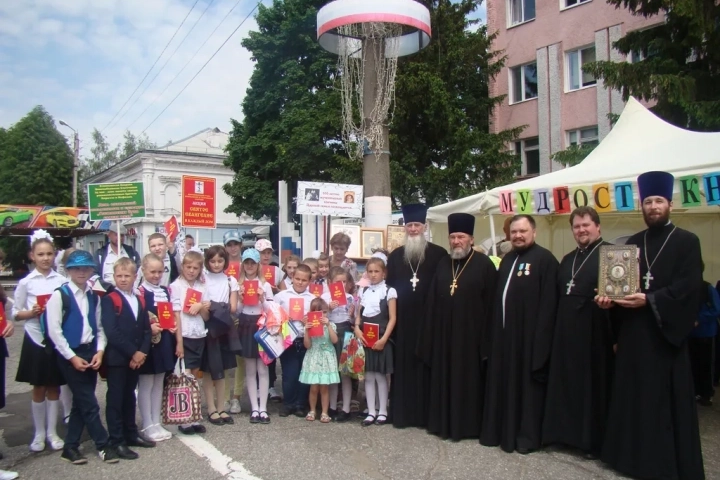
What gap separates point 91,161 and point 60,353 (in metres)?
66.6

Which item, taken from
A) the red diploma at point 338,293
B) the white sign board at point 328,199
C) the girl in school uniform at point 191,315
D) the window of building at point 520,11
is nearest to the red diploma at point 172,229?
the white sign board at point 328,199

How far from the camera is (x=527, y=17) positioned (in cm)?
2216

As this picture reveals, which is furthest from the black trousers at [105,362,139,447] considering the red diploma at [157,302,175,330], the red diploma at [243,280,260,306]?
the red diploma at [243,280,260,306]

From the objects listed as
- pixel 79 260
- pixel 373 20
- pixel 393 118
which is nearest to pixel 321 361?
pixel 79 260

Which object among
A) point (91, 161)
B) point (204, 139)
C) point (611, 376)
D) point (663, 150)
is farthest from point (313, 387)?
point (91, 161)

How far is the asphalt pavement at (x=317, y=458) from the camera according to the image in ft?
15.1

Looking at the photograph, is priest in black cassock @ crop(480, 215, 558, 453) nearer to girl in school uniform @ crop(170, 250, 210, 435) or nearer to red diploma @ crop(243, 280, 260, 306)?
red diploma @ crop(243, 280, 260, 306)

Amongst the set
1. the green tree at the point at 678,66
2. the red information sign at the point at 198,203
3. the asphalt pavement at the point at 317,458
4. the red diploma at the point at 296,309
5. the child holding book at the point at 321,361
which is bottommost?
the asphalt pavement at the point at 317,458

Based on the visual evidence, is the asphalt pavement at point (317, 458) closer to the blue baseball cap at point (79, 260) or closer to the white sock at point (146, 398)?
the white sock at point (146, 398)

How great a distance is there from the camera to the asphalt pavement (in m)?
4.61

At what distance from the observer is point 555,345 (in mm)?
4965

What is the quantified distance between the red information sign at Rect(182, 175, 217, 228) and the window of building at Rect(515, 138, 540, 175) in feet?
48.0

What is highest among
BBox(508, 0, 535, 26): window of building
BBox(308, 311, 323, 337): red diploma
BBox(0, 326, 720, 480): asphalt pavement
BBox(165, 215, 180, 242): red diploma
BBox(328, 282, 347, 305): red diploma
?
BBox(508, 0, 535, 26): window of building

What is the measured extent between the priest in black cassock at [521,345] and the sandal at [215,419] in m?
2.50
